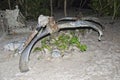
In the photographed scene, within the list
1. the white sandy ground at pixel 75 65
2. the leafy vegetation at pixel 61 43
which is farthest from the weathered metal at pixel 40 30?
the leafy vegetation at pixel 61 43

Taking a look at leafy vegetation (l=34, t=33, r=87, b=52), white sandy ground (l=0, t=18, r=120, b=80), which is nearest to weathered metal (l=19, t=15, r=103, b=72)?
white sandy ground (l=0, t=18, r=120, b=80)

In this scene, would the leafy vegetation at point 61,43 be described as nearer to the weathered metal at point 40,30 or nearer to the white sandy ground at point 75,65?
the white sandy ground at point 75,65

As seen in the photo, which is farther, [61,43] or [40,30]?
[61,43]

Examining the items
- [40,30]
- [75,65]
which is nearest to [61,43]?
[40,30]

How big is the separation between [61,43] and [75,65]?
79 centimetres

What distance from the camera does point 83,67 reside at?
12.6 feet

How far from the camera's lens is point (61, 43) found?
457 centimetres

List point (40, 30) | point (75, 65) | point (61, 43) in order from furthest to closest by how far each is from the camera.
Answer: point (61, 43)
point (40, 30)
point (75, 65)

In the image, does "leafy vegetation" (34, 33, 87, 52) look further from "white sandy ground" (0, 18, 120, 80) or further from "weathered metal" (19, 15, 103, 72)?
"weathered metal" (19, 15, 103, 72)

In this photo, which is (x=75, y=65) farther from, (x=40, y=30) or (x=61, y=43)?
(x=40, y=30)

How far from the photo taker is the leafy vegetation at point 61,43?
4.43 m

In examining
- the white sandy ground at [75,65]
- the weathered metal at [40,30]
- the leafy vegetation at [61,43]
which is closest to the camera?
the white sandy ground at [75,65]

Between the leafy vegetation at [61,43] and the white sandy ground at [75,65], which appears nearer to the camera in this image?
the white sandy ground at [75,65]

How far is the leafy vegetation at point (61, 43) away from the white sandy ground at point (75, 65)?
15 centimetres
